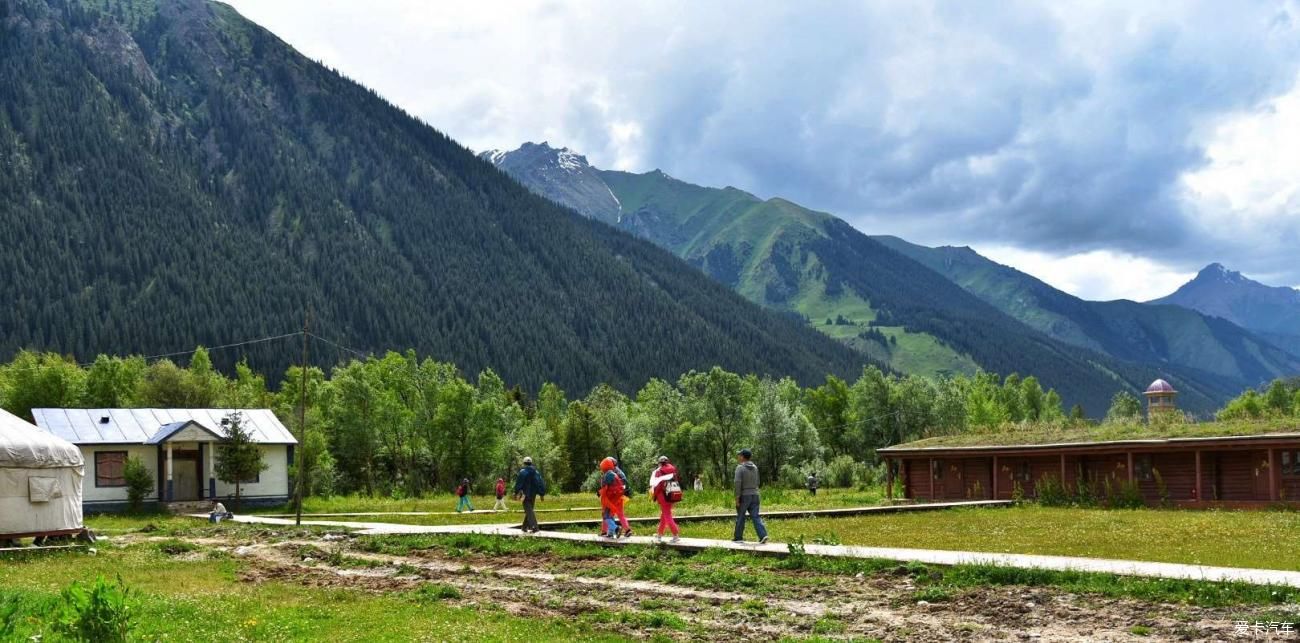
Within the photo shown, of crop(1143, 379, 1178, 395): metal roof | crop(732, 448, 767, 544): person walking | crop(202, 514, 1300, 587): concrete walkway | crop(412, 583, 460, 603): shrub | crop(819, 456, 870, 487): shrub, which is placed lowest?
crop(819, 456, 870, 487): shrub

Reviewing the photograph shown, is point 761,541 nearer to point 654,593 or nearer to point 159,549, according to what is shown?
point 654,593

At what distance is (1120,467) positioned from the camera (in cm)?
4328

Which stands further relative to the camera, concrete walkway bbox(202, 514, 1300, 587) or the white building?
the white building

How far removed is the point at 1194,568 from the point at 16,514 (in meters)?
28.3

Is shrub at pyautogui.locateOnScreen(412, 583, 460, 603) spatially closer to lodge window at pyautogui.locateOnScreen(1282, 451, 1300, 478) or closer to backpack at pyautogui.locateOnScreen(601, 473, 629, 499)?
backpack at pyautogui.locateOnScreen(601, 473, 629, 499)

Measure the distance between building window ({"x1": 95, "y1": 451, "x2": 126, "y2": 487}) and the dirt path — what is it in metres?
34.0

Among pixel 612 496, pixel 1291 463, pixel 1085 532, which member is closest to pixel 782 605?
pixel 612 496

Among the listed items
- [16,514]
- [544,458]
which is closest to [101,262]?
[544,458]

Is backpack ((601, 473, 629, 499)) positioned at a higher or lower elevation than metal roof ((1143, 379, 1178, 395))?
lower

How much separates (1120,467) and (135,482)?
42.8 m

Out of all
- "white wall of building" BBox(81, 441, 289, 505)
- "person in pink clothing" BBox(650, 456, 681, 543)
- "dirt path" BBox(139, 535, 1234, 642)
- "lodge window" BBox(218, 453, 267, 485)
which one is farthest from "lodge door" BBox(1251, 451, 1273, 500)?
"white wall of building" BBox(81, 441, 289, 505)

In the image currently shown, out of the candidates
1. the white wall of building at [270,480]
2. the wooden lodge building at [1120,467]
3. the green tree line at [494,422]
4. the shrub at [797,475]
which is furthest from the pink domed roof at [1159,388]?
the white wall of building at [270,480]

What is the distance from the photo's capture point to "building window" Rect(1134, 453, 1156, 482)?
4253cm

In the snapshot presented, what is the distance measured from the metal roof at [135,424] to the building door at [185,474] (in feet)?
6.05
